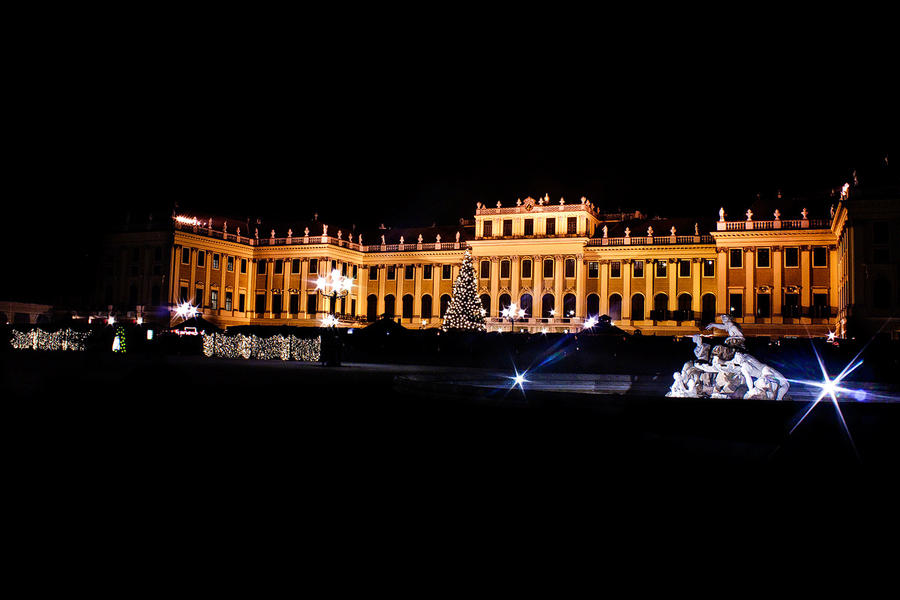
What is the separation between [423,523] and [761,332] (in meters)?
54.7

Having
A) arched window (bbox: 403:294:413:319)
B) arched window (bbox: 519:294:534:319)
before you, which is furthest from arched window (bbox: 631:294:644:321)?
arched window (bbox: 403:294:413:319)

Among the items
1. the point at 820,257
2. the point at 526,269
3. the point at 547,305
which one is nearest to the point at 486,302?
the point at 526,269

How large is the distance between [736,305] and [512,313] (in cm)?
1699

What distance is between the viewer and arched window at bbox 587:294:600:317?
63.4m

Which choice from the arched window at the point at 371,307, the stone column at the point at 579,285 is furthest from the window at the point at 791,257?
the arched window at the point at 371,307

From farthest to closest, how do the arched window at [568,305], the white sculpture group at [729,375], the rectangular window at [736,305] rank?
the arched window at [568,305], the rectangular window at [736,305], the white sculpture group at [729,375]

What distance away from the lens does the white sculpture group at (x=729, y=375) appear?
10.7m

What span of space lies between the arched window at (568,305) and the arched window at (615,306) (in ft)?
10.0

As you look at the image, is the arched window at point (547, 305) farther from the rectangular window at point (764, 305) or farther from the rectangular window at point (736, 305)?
the rectangular window at point (764, 305)

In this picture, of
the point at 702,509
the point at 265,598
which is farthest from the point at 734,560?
the point at 265,598

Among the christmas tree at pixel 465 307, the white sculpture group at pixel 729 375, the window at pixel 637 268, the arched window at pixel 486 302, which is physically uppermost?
the window at pixel 637 268

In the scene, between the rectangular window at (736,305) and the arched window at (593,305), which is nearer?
the rectangular window at (736,305)

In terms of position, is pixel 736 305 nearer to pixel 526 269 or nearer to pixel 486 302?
pixel 526 269

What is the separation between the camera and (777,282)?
55.3 meters
